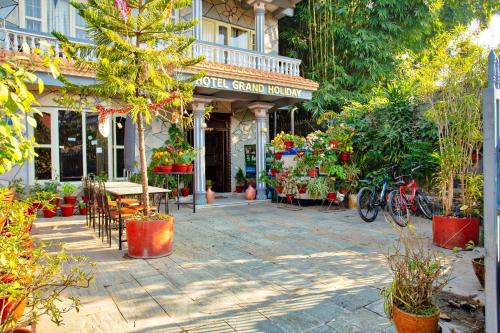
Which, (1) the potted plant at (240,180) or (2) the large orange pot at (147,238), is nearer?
(2) the large orange pot at (147,238)

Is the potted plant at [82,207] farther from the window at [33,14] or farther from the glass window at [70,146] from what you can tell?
the window at [33,14]

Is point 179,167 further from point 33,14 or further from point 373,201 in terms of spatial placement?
point 33,14

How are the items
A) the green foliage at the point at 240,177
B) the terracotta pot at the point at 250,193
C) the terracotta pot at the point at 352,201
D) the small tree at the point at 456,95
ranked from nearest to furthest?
1. the small tree at the point at 456,95
2. the terracotta pot at the point at 352,201
3. the terracotta pot at the point at 250,193
4. the green foliage at the point at 240,177

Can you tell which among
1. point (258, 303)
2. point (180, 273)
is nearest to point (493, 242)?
point (258, 303)

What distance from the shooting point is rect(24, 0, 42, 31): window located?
27.5ft

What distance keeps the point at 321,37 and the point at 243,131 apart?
514 cm

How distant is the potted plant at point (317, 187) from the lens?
8.39 metres

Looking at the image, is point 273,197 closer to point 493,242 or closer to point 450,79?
point 450,79

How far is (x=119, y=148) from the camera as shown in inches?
363

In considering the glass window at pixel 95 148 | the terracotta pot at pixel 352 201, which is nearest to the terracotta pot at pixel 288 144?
the terracotta pot at pixel 352 201

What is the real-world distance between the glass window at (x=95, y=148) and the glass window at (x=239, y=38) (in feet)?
17.9

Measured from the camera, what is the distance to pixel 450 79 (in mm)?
4758

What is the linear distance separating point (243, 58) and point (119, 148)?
4.17m

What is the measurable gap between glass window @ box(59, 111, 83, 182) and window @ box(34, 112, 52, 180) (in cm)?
24
